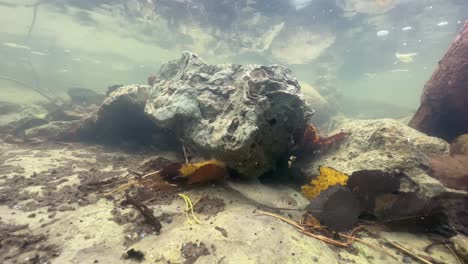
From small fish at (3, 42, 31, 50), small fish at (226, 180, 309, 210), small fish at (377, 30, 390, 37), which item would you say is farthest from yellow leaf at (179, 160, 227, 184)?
small fish at (3, 42, 31, 50)

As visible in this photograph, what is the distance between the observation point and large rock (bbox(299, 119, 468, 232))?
13.7ft

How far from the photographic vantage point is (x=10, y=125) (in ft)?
35.4


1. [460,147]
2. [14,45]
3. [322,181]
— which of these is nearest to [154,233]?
[322,181]

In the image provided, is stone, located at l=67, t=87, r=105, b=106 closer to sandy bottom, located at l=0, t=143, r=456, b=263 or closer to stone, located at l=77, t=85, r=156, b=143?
stone, located at l=77, t=85, r=156, b=143

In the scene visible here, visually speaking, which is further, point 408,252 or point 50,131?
point 50,131

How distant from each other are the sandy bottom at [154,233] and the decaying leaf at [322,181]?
31.1 inches

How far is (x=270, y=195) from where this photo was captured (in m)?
4.80

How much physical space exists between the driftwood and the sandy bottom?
392 cm

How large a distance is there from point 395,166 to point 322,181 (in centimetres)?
131

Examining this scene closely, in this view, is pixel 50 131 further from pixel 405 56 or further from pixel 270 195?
pixel 405 56

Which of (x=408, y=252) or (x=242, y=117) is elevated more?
(x=242, y=117)

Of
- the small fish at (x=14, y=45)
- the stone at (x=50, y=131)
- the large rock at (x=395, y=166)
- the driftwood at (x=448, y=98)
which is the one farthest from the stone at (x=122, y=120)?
the small fish at (x=14, y=45)

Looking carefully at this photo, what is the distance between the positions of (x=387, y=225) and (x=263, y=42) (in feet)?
74.5

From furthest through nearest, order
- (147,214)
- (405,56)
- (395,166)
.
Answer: (405,56), (395,166), (147,214)
